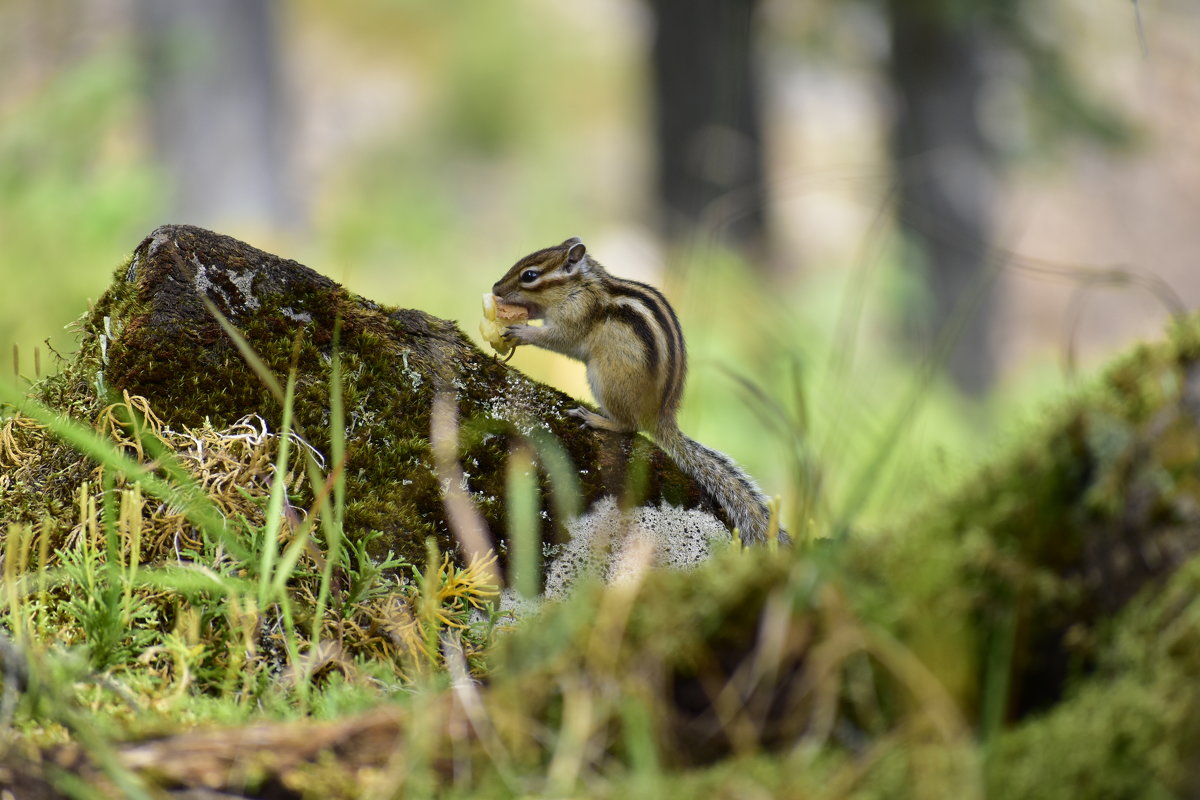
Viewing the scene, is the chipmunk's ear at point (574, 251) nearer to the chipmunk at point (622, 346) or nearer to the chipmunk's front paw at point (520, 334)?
the chipmunk at point (622, 346)

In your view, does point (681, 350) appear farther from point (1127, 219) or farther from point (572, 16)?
point (572, 16)

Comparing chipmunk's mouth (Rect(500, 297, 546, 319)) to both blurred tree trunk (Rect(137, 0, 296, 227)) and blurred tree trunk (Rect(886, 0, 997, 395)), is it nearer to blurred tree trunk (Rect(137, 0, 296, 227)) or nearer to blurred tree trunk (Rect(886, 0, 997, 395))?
blurred tree trunk (Rect(886, 0, 997, 395))

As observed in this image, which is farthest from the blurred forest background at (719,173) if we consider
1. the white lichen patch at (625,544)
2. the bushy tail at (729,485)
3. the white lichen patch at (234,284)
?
the white lichen patch at (234,284)

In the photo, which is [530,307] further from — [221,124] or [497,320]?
[221,124]

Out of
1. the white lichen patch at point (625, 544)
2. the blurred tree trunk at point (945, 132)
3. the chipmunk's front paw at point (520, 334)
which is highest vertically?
the blurred tree trunk at point (945, 132)

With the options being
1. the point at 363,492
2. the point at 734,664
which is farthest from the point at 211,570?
the point at 734,664
